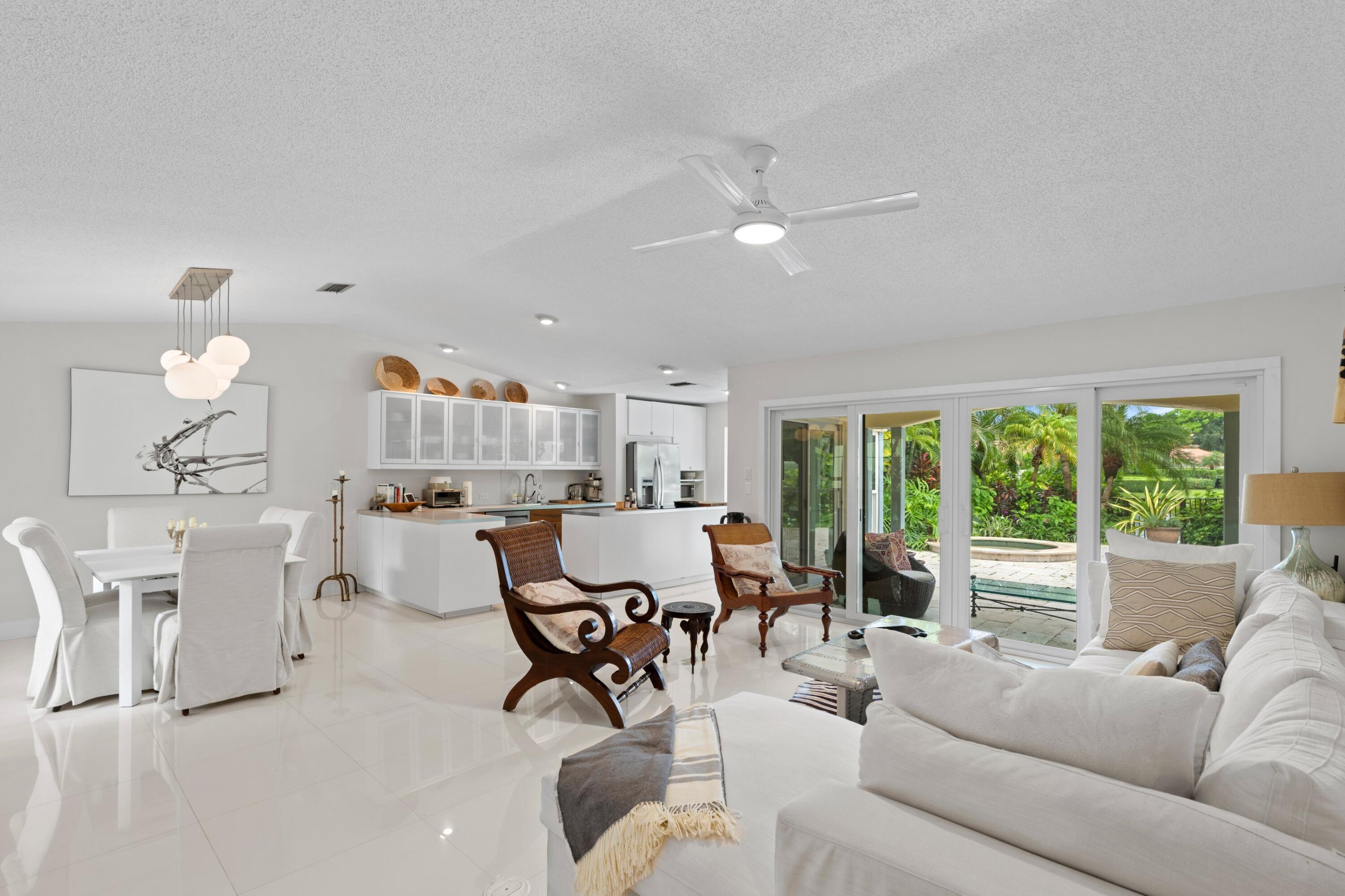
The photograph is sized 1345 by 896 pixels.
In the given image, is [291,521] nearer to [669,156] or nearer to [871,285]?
[669,156]

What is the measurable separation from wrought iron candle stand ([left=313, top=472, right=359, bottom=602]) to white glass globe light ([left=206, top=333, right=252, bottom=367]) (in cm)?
276

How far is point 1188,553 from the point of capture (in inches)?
131

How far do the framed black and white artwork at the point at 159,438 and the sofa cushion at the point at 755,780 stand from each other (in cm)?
545

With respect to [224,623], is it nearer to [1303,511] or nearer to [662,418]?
[1303,511]

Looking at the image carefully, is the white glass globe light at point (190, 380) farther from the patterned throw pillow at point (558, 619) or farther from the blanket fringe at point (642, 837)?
the blanket fringe at point (642, 837)

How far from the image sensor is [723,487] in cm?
988

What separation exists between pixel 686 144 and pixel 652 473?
20.8 ft

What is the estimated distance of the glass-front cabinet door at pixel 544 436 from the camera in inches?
321

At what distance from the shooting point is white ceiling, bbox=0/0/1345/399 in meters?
1.91

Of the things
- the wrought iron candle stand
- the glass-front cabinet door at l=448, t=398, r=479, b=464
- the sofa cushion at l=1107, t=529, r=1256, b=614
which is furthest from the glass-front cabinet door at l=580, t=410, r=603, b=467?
the sofa cushion at l=1107, t=529, r=1256, b=614

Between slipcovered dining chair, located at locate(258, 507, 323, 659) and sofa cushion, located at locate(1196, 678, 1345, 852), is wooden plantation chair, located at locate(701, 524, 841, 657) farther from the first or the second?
sofa cushion, located at locate(1196, 678, 1345, 852)

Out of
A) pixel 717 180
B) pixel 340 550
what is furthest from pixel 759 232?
pixel 340 550

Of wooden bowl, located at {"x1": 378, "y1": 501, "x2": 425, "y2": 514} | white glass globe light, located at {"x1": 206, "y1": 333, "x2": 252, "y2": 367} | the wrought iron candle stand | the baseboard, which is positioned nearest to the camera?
white glass globe light, located at {"x1": 206, "y1": 333, "x2": 252, "y2": 367}

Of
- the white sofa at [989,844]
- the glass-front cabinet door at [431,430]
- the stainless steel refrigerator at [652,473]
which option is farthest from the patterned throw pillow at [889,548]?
the glass-front cabinet door at [431,430]
